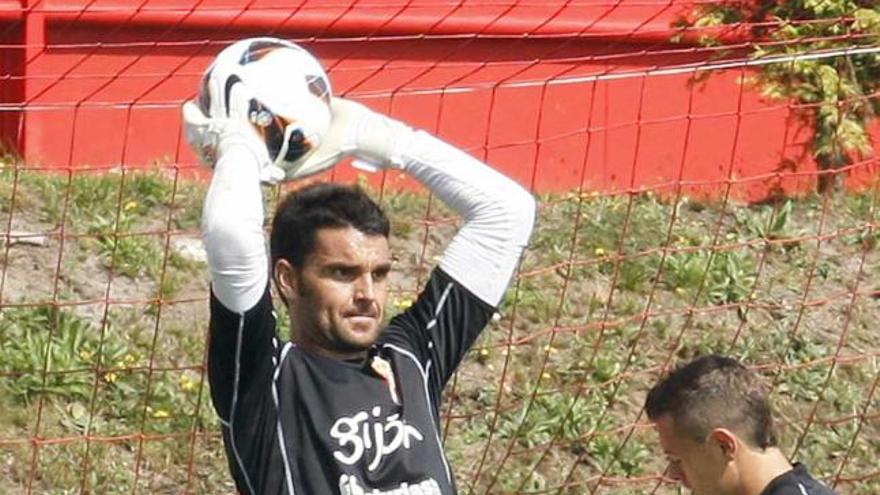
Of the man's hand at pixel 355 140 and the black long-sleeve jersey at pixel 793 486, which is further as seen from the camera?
the man's hand at pixel 355 140

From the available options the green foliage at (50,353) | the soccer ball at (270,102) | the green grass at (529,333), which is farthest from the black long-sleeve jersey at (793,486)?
the green foliage at (50,353)

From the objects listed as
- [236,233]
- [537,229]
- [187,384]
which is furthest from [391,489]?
[537,229]

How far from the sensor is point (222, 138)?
442 centimetres

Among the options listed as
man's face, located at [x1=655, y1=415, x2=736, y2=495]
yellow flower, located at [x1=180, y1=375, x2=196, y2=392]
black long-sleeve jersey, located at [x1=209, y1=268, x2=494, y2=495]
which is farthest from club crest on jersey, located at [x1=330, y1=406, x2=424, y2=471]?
yellow flower, located at [x1=180, y1=375, x2=196, y2=392]

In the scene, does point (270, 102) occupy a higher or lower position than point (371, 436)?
higher

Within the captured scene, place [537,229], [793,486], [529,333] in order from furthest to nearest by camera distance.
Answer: [537,229] < [529,333] < [793,486]

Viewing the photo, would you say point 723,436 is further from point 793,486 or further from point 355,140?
point 355,140

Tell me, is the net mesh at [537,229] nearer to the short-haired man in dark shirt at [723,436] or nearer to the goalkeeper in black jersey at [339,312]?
the goalkeeper in black jersey at [339,312]

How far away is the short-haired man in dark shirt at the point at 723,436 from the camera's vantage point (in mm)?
4277

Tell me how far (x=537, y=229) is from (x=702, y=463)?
156 inches

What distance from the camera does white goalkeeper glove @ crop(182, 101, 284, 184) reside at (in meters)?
4.41

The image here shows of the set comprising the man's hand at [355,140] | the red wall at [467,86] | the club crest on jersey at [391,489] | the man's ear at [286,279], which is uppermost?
the man's hand at [355,140]

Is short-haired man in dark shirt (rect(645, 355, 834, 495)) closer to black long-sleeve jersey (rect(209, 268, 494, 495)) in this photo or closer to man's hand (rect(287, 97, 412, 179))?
black long-sleeve jersey (rect(209, 268, 494, 495))

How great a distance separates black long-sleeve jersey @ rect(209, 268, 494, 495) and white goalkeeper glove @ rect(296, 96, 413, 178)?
320mm
